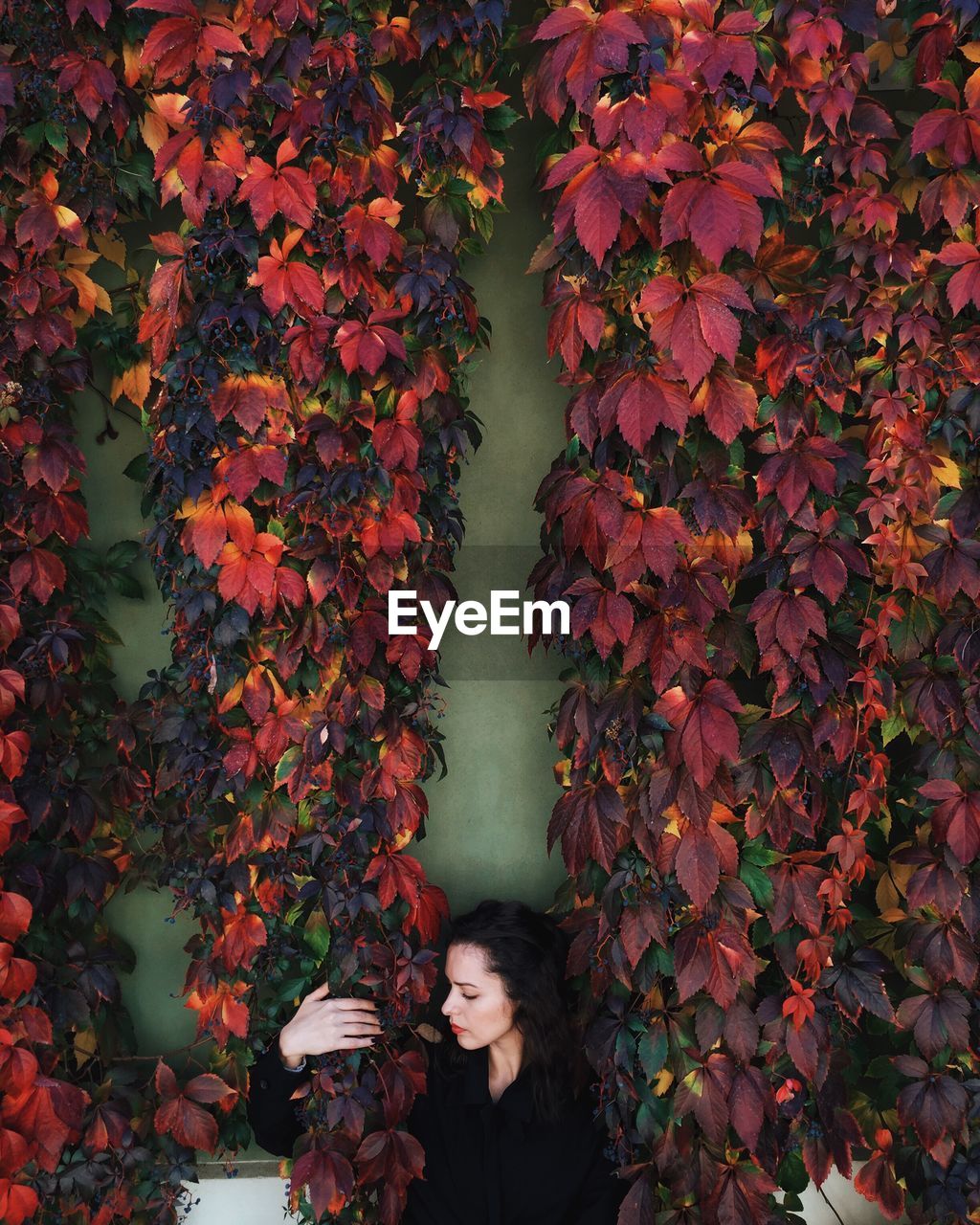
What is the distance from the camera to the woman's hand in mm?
1626

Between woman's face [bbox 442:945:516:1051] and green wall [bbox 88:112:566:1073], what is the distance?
246 millimetres

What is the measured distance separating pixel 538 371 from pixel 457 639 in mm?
515

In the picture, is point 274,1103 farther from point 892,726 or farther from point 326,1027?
point 892,726

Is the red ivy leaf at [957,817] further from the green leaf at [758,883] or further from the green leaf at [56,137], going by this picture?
the green leaf at [56,137]

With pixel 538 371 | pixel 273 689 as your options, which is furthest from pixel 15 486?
pixel 538 371

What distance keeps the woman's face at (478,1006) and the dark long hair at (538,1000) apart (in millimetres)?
12

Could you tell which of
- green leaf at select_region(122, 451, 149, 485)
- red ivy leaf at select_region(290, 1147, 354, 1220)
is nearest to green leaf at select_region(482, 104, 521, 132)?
green leaf at select_region(122, 451, 149, 485)

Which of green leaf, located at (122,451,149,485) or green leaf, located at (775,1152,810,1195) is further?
green leaf, located at (122,451,149,485)

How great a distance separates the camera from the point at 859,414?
1715mm

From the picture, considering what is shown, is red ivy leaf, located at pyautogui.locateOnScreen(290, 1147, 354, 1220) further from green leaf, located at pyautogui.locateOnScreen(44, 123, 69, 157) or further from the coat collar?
green leaf, located at pyautogui.locateOnScreen(44, 123, 69, 157)

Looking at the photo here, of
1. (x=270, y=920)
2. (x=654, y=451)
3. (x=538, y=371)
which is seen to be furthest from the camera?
(x=538, y=371)

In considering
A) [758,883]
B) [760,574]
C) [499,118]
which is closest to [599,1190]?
[758,883]

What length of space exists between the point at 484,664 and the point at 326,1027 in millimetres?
672

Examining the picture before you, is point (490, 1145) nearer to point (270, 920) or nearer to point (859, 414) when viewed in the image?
point (270, 920)
